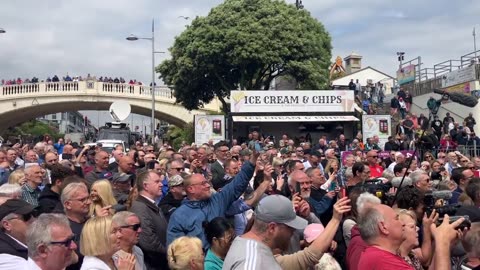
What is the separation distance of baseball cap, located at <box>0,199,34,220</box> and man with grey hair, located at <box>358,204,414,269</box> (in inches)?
101

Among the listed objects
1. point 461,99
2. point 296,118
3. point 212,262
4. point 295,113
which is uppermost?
point 295,113

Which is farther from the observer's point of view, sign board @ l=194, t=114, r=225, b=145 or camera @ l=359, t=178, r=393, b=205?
sign board @ l=194, t=114, r=225, b=145

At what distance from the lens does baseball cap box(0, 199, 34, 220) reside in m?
4.37

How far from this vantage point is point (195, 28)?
35062mm

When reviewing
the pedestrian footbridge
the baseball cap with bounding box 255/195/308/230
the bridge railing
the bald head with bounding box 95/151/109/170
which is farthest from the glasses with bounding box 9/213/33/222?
the bridge railing

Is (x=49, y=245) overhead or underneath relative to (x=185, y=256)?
overhead

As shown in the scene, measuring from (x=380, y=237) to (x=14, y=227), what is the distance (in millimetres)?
2707

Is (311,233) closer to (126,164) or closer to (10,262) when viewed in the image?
(10,262)

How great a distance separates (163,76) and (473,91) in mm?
19492

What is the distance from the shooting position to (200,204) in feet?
17.4

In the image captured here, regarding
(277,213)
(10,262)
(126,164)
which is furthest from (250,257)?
(126,164)

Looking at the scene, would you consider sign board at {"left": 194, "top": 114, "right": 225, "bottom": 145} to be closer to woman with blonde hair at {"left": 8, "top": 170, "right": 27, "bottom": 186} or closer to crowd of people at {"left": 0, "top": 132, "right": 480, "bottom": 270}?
crowd of people at {"left": 0, "top": 132, "right": 480, "bottom": 270}

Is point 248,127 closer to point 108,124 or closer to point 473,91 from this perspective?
point 108,124

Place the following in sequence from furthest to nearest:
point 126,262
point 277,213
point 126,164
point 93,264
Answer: point 126,164
point 126,262
point 93,264
point 277,213
